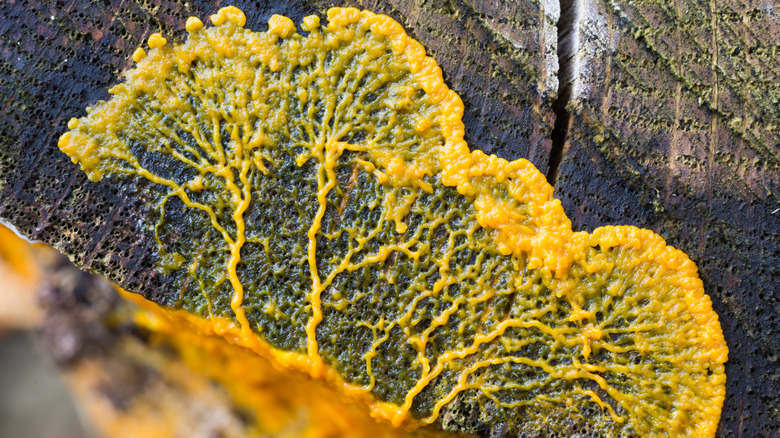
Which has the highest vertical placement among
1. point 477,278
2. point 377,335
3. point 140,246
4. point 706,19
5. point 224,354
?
point 706,19

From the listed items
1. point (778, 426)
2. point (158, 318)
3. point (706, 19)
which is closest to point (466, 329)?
point (778, 426)

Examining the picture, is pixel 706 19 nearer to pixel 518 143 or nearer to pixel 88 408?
pixel 518 143

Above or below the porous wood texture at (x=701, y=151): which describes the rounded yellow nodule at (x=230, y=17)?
below

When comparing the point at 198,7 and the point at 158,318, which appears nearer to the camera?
the point at 198,7

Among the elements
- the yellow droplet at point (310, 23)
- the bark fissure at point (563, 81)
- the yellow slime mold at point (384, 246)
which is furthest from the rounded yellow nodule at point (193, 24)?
the bark fissure at point (563, 81)

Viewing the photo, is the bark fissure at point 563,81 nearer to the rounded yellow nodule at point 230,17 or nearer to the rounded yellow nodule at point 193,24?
the rounded yellow nodule at point 230,17

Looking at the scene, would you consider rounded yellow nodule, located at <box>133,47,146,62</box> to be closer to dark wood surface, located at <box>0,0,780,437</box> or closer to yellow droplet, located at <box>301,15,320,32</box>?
dark wood surface, located at <box>0,0,780,437</box>

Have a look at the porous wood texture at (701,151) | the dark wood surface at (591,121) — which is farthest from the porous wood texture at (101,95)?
the porous wood texture at (701,151)
